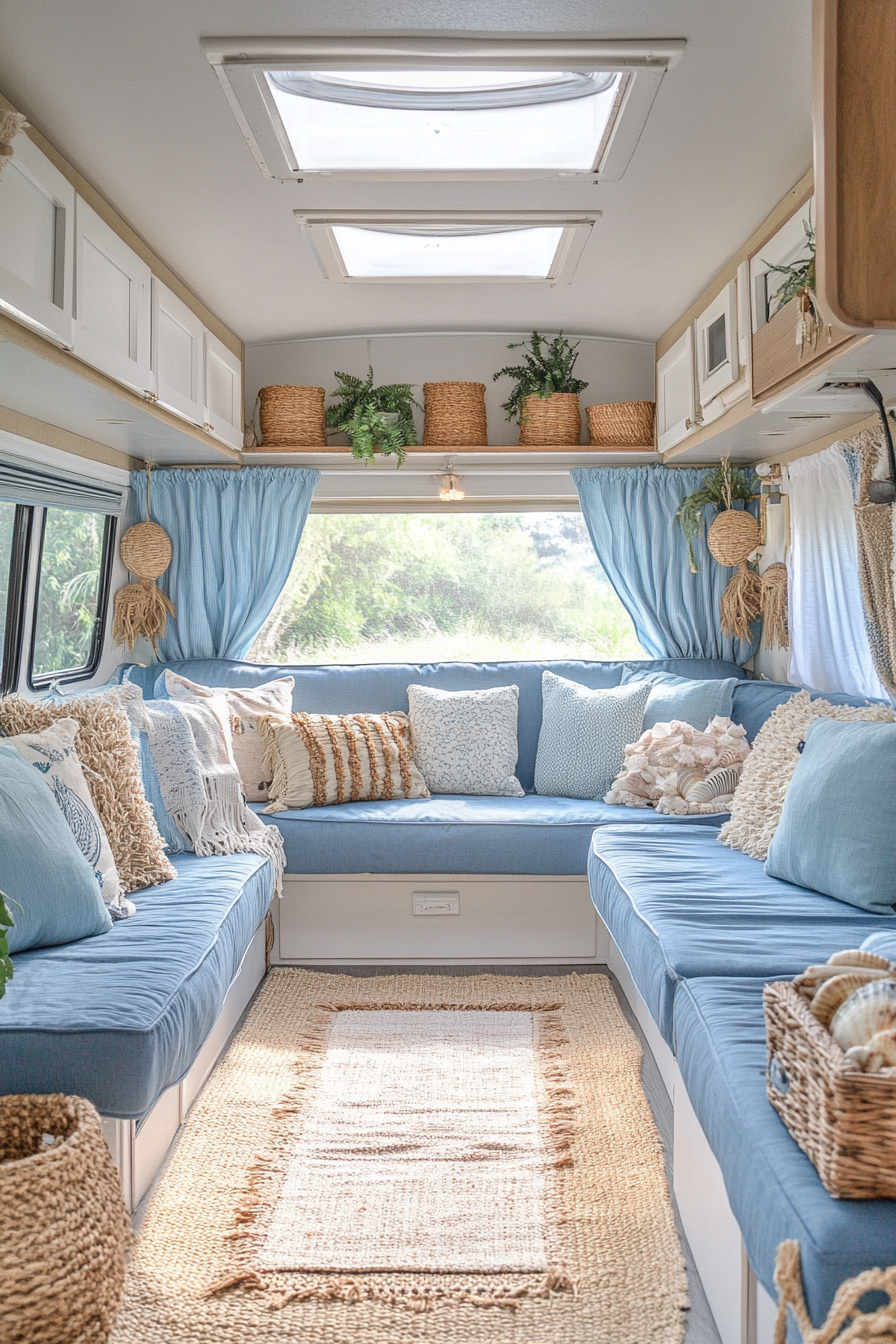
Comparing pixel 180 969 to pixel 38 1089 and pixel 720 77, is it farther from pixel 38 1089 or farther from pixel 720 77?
pixel 720 77

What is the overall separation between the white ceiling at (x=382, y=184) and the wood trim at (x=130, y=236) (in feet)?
0.11

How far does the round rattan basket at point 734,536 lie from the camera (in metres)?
4.16

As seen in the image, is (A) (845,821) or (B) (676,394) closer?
(A) (845,821)

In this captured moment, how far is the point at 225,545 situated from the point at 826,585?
2.34 m

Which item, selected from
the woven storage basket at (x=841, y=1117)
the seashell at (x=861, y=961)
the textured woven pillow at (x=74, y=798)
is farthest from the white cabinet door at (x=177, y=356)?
the woven storage basket at (x=841, y=1117)

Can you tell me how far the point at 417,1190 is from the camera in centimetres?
217

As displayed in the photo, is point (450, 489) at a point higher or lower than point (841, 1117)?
higher

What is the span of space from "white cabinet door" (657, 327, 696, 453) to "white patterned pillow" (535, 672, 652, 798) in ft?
3.14

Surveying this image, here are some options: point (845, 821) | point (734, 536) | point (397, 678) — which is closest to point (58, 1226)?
point (845, 821)

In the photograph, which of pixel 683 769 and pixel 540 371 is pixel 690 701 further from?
pixel 540 371

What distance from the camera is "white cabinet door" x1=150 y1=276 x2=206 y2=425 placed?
3178 mm

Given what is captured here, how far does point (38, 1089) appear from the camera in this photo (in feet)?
5.90

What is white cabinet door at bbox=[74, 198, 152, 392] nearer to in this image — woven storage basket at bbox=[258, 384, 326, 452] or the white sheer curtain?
woven storage basket at bbox=[258, 384, 326, 452]

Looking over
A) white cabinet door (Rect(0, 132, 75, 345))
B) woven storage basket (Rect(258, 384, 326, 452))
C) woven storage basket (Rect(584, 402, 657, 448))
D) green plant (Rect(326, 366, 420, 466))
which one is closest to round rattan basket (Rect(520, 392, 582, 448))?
woven storage basket (Rect(584, 402, 657, 448))
